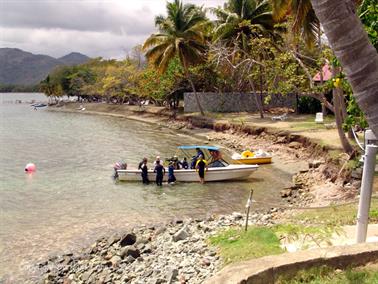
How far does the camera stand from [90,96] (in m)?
112

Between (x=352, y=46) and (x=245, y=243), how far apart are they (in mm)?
6778

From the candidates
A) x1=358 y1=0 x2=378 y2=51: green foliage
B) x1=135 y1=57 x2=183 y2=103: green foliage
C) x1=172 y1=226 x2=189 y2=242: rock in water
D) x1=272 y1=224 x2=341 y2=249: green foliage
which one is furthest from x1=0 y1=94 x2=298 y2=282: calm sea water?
x1=135 y1=57 x2=183 y2=103: green foliage

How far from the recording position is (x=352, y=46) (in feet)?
14.5

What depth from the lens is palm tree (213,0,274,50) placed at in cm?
3938

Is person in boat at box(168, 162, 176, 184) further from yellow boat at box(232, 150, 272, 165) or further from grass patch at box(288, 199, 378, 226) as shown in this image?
grass patch at box(288, 199, 378, 226)

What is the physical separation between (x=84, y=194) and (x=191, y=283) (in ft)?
42.3

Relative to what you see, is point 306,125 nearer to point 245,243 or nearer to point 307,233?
point 307,233

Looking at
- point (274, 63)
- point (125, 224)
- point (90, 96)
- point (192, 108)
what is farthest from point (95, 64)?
point (125, 224)

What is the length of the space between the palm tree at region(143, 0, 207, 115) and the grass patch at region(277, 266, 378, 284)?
38582 mm

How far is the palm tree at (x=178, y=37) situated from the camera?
144 feet

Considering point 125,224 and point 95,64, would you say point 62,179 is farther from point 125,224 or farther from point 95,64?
point 95,64

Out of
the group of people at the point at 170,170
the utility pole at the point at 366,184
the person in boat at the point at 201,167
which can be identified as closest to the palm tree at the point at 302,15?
the person in boat at the point at 201,167

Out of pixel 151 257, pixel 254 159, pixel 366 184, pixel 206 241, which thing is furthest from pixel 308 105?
pixel 366 184

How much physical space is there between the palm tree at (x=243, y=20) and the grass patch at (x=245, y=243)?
29812mm
